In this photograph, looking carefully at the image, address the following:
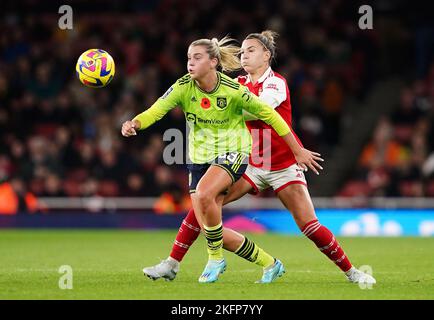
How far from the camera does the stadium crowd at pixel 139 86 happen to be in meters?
18.0

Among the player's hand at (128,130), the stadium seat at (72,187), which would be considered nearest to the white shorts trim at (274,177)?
the player's hand at (128,130)

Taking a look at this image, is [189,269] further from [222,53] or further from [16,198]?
[16,198]

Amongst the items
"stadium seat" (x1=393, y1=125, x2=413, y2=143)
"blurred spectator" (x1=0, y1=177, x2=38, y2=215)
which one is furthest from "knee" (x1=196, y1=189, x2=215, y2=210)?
"stadium seat" (x1=393, y1=125, x2=413, y2=143)

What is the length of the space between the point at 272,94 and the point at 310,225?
46.7 inches

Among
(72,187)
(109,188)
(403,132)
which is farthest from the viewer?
(403,132)

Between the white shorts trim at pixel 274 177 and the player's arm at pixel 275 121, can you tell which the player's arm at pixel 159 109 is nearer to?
the player's arm at pixel 275 121

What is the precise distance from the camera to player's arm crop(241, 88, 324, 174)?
27.6 feet

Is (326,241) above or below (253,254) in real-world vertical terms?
above

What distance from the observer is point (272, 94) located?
8.74 metres

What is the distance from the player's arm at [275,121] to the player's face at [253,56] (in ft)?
1.93

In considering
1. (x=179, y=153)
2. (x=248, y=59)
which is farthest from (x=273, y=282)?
(x=179, y=153)

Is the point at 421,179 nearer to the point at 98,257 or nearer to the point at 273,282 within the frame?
the point at 98,257

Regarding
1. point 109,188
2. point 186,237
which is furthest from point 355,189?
point 186,237
